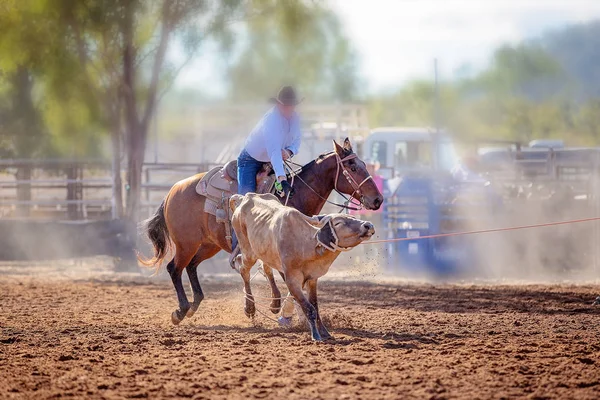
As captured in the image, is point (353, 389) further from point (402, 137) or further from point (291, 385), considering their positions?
point (402, 137)

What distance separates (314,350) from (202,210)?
133 inches

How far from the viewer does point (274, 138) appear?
29.4ft

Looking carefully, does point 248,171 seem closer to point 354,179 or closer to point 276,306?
point 354,179

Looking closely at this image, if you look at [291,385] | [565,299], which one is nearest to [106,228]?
[565,299]

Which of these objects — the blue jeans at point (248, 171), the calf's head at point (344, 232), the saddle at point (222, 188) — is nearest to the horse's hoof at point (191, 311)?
the saddle at point (222, 188)

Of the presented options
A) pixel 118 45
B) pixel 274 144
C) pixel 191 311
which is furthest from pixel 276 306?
pixel 118 45

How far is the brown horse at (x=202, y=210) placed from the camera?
902 cm

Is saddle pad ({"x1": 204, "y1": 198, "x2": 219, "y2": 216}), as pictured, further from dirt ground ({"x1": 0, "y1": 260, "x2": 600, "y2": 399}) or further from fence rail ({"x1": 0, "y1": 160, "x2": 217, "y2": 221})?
fence rail ({"x1": 0, "y1": 160, "x2": 217, "y2": 221})

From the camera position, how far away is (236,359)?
6.77 metres

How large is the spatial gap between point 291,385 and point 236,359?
1070 millimetres

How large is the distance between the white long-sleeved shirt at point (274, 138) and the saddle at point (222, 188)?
23 cm

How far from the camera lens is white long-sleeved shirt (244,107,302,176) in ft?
29.2

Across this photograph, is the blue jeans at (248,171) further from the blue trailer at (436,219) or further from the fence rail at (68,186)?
the fence rail at (68,186)

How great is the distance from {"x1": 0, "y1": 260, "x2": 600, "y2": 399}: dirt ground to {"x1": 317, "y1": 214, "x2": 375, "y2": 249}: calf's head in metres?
0.86
